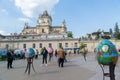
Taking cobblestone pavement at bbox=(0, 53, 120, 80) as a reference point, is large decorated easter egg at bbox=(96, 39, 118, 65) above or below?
above

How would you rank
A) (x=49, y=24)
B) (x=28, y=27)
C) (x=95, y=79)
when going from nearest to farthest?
(x=95, y=79) < (x=49, y=24) < (x=28, y=27)

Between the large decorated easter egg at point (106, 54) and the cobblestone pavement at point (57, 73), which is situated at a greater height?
the large decorated easter egg at point (106, 54)

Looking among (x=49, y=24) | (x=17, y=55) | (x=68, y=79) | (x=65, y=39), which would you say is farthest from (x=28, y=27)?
(x=68, y=79)

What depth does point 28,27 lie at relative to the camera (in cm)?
16750

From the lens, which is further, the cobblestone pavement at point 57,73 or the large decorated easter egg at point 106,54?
the cobblestone pavement at point 57,73

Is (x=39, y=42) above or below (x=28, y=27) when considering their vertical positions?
below

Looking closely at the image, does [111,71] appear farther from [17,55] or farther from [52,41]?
[52,41]

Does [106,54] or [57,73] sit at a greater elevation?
[106,54]

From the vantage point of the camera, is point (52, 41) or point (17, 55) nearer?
point (17, 55)

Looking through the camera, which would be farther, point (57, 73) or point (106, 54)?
point (57, 73)

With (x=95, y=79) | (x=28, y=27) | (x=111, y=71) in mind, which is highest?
(x=28, y=27)

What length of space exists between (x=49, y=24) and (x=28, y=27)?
17.7 m

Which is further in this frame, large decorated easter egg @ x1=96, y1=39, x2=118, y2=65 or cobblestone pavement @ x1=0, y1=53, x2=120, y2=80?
cobblestone pavement @ x1=0, y1=53, x2=120, y2=80

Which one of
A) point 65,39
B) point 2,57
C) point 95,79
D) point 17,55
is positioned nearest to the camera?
point 95,79
